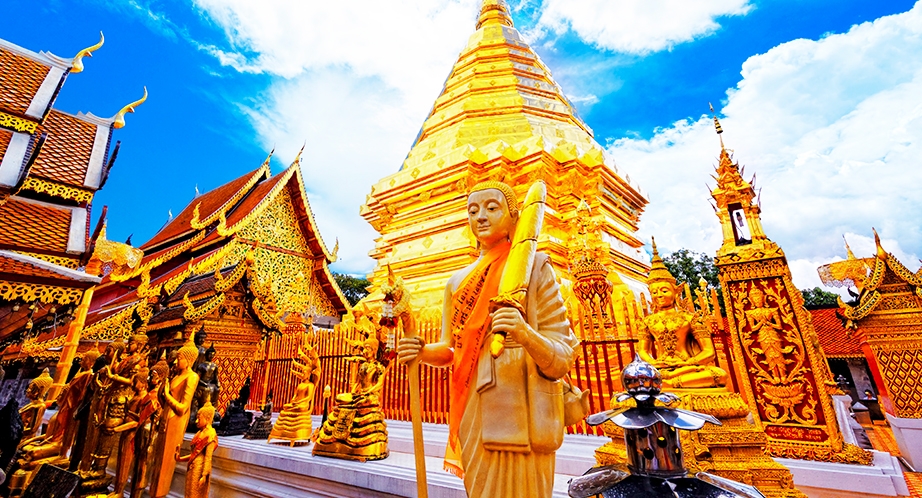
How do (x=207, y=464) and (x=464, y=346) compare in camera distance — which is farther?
(x=207, y=464)

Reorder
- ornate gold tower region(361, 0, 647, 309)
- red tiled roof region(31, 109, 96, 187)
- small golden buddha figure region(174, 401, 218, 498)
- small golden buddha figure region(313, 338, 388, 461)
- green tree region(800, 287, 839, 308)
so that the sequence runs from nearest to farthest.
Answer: small golden buddha figure region(313, 338, 388, 461) → small golden buddha figure region(174, 401, 218, 498) → red tiled roof region(31, 109, 96, 187) → ornate gold tower region(361, 0, 647, 309) → green tree region(800, 287, 839, 308)

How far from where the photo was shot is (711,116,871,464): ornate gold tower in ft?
7.52

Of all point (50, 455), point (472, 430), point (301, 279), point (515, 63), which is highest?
point (515, 63)

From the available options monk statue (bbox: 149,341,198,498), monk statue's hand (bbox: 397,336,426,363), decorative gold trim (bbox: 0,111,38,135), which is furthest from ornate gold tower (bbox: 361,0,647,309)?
decorative gold trim (bbox: 0,111,38,135)

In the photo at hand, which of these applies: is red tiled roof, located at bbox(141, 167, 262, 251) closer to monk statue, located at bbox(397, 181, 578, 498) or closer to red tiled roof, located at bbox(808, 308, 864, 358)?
monk statue, located at bbox(397, 181, 578, 498)

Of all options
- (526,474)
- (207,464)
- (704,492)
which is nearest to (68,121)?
(207,464)

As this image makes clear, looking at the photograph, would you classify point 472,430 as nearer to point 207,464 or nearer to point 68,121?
point 207,464

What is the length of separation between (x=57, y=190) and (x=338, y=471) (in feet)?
15.5

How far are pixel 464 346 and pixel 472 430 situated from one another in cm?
29

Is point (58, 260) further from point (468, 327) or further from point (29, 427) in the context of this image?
point (468, 327)

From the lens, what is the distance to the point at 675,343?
2.20m

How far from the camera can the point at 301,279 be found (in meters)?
11.1

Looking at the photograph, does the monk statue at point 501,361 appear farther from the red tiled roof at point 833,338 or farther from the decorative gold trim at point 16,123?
the red tiled roof at point 833,338

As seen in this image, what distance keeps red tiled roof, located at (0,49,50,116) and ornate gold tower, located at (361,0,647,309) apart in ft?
14.3
